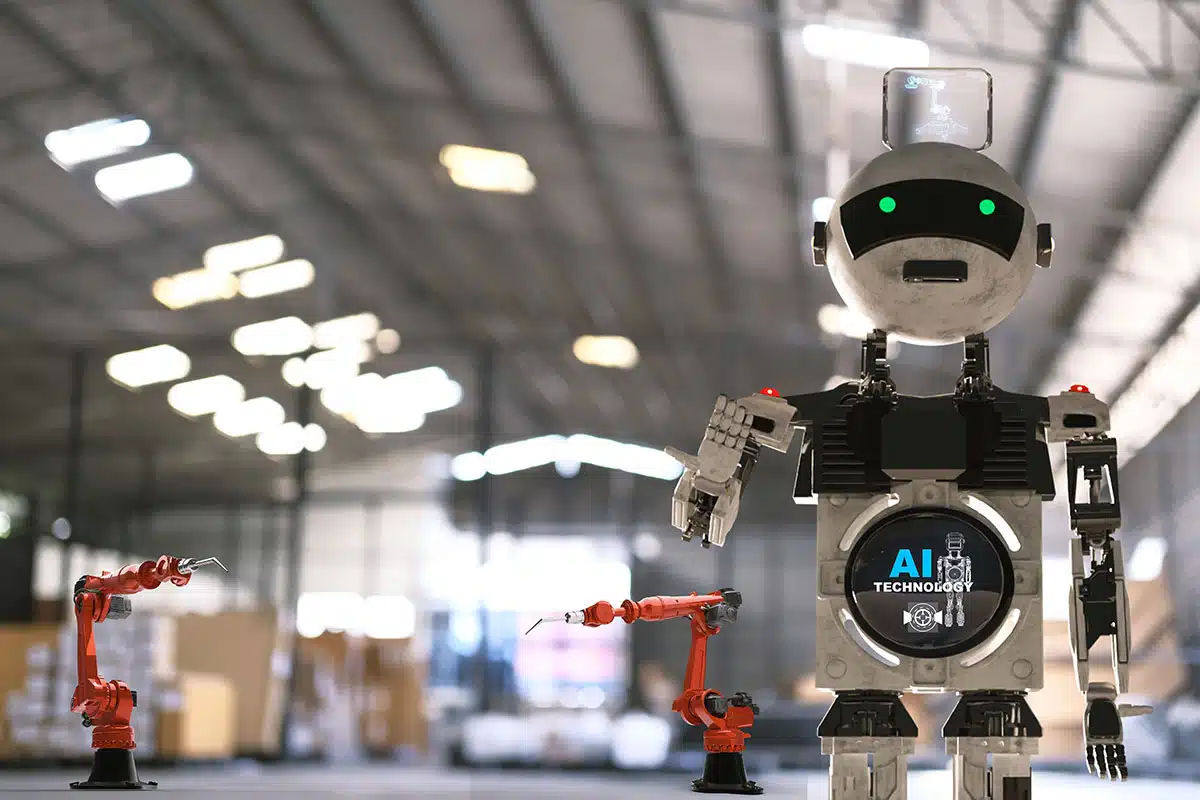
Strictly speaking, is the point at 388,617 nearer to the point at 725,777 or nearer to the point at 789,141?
the point at 789,141

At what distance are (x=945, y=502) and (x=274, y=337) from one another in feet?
29.2

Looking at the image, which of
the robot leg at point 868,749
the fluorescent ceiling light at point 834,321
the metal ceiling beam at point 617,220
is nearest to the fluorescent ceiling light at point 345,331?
the metal ceiling beam at point 617,220

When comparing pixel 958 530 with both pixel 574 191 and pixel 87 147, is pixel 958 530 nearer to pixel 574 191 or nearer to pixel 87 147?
pixel 574 191

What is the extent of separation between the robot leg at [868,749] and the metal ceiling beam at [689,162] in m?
6.83

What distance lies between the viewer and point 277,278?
38.4 feet

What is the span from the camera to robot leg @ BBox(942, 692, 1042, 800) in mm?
3307

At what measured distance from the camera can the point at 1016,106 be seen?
9.19 meters

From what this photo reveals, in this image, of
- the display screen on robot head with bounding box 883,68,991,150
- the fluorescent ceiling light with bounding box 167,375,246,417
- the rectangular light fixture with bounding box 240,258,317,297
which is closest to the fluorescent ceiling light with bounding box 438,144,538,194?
the rectangular light fixture with bounding box 240,258,317,297

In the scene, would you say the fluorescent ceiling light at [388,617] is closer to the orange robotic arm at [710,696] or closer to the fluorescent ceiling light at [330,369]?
the fluorescent ceiling light at [330,369]

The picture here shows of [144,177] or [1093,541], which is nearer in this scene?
[1093,541]

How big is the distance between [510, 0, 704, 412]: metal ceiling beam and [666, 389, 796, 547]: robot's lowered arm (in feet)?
23.0

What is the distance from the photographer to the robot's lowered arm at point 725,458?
3.60 m

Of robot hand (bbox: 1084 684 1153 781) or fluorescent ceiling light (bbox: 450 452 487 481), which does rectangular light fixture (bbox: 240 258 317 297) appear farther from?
robot hand (bbox: 1084 684 1153 781)

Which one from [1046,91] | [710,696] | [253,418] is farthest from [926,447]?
[253,418]
